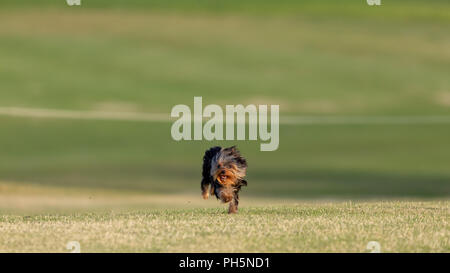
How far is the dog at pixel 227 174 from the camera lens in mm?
17328

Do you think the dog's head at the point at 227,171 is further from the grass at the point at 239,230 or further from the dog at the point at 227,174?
the grass at the point at 239,230

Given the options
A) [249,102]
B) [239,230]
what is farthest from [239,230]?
[249,102]

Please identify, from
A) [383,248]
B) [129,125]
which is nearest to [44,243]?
[383,248]

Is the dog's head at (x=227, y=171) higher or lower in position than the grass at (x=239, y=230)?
higher

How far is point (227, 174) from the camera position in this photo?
17312 mm

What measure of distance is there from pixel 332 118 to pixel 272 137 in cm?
351

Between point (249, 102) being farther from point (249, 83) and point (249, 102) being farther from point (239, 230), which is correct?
point (239, 230)

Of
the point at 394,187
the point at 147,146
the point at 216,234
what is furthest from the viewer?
the point at 147,146

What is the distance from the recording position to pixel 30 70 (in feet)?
186

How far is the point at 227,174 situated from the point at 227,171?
50 mm

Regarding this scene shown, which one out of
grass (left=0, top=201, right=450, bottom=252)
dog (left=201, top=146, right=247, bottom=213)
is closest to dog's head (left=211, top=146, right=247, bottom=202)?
dog (left=201, top=146, right=247, bottom=213)

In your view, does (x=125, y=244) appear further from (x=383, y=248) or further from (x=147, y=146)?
(x=147, y=146)

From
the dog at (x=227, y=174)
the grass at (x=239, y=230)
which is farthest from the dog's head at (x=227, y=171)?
the grass at (x=239, y=230)

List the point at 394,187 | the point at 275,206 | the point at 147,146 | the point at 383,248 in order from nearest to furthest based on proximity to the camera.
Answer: the point at 383,248
the point at 275,206
the point at 394,187
the point at 147,146
